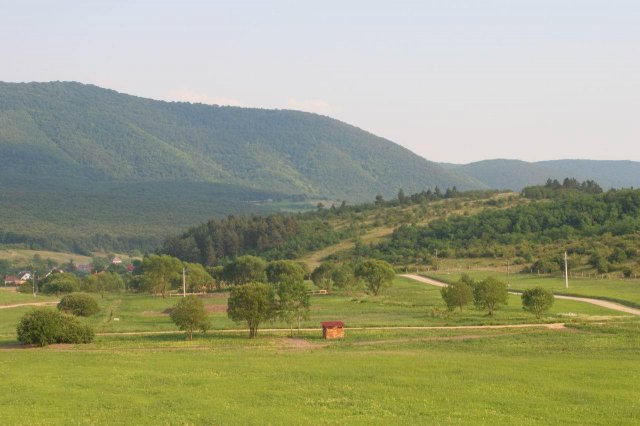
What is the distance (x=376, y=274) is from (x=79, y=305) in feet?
113

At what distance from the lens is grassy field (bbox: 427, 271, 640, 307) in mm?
89062

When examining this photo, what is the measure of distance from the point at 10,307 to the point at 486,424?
75207mm

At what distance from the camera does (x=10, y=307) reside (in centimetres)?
9794

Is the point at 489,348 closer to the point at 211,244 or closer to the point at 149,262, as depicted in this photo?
the point at 149,262

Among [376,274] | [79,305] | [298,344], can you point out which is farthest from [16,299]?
[298,344]

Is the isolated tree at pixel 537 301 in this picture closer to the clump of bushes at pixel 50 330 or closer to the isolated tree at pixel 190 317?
the isolated tree at pixel 190 317

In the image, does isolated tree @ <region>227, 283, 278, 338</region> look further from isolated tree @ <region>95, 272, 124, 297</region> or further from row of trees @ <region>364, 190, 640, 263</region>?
row of trees @ <region>364, 190, 640, 263</region>

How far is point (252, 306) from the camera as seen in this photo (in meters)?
63.8

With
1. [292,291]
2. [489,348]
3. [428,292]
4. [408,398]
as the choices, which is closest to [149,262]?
[428,292]

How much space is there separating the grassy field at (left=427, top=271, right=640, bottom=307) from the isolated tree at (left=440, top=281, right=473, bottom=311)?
45.9 feet

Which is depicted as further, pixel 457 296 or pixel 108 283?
pixel 108 283

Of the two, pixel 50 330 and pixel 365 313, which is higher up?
pixel 50 330

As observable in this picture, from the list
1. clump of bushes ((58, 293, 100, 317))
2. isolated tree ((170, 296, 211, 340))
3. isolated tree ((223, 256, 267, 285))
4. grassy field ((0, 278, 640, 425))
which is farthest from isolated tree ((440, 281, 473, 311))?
isolated tree ((223, 256, 267, 285))

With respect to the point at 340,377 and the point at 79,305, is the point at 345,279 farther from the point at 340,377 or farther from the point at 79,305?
the point at 340,377
